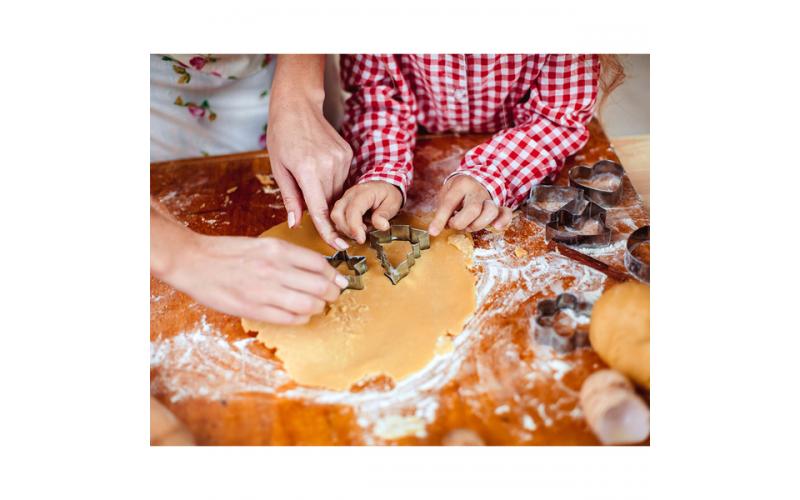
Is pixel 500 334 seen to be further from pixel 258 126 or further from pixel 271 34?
pixel 258 126

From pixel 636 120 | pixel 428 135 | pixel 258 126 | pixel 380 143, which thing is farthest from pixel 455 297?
pixel 636 120

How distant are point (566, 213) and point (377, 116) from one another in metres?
0.43

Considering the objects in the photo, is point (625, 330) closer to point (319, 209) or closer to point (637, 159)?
point (319, 209)

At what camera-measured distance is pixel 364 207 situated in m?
1.01

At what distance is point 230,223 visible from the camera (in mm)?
1105

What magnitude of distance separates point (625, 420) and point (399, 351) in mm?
304

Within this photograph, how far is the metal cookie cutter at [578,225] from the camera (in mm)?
977

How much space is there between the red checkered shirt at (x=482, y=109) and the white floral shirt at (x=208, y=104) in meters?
0.22

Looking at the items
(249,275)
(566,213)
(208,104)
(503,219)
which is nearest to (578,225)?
(566,213)

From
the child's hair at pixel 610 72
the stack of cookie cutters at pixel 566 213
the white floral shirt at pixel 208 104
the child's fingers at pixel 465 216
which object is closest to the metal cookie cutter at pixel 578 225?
the stack of cookie cutters at pixel 566 213

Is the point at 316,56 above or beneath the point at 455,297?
above

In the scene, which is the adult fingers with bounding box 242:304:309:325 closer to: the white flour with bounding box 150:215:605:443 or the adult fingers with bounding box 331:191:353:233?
the white flour with bounding box 150:215:605:443

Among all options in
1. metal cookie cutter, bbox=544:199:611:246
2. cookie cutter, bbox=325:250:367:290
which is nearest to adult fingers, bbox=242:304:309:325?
cookie cutter, bbox=325:250:367:290

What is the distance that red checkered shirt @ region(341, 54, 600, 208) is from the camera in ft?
3.64
